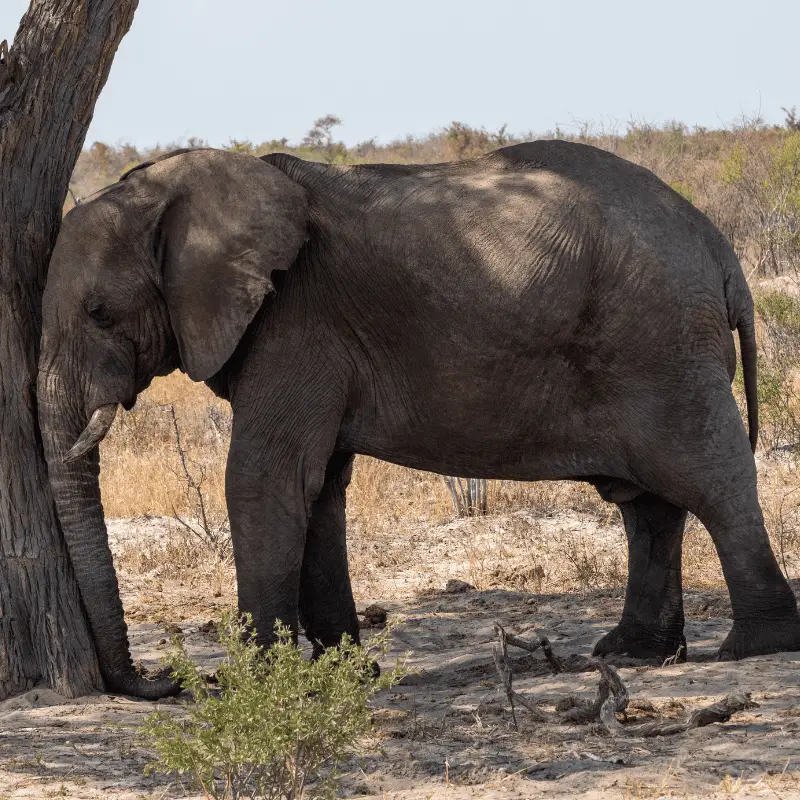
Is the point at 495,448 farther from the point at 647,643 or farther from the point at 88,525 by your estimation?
the point at 88,525

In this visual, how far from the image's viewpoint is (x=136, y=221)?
5.38 m

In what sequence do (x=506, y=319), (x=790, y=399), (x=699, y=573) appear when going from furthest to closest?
1. (x=790, y=399)
2. (x=699, y=573)
3. (x=506, y=319)

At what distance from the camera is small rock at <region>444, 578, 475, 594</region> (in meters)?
7.87

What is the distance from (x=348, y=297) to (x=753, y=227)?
43.7 ft

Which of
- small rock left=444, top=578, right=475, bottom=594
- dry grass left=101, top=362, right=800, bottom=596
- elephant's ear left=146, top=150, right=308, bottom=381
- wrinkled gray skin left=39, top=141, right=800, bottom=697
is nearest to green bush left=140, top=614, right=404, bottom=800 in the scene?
wrinkled gray skin left=39, top=141, right=800, bottom=697

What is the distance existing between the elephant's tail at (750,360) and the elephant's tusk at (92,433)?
114 inches

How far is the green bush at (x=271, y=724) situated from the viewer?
12.2ft

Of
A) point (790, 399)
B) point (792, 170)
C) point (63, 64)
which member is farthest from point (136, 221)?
point (792, 170)

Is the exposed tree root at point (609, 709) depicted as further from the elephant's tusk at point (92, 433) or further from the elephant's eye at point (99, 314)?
the elephant's eye at point (99, 314)

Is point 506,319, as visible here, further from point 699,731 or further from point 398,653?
point 398,653

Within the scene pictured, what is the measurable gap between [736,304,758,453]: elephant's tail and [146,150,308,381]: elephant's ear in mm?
2082

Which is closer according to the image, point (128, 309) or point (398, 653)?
point (128, 309)

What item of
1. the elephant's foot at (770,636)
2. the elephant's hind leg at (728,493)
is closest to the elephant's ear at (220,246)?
the elephant's hind leg at (728,493)

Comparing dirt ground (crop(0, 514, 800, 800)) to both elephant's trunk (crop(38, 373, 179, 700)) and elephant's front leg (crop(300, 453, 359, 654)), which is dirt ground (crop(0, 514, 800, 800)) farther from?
elephant's front leg (crop(300, 453, 359, 654))
